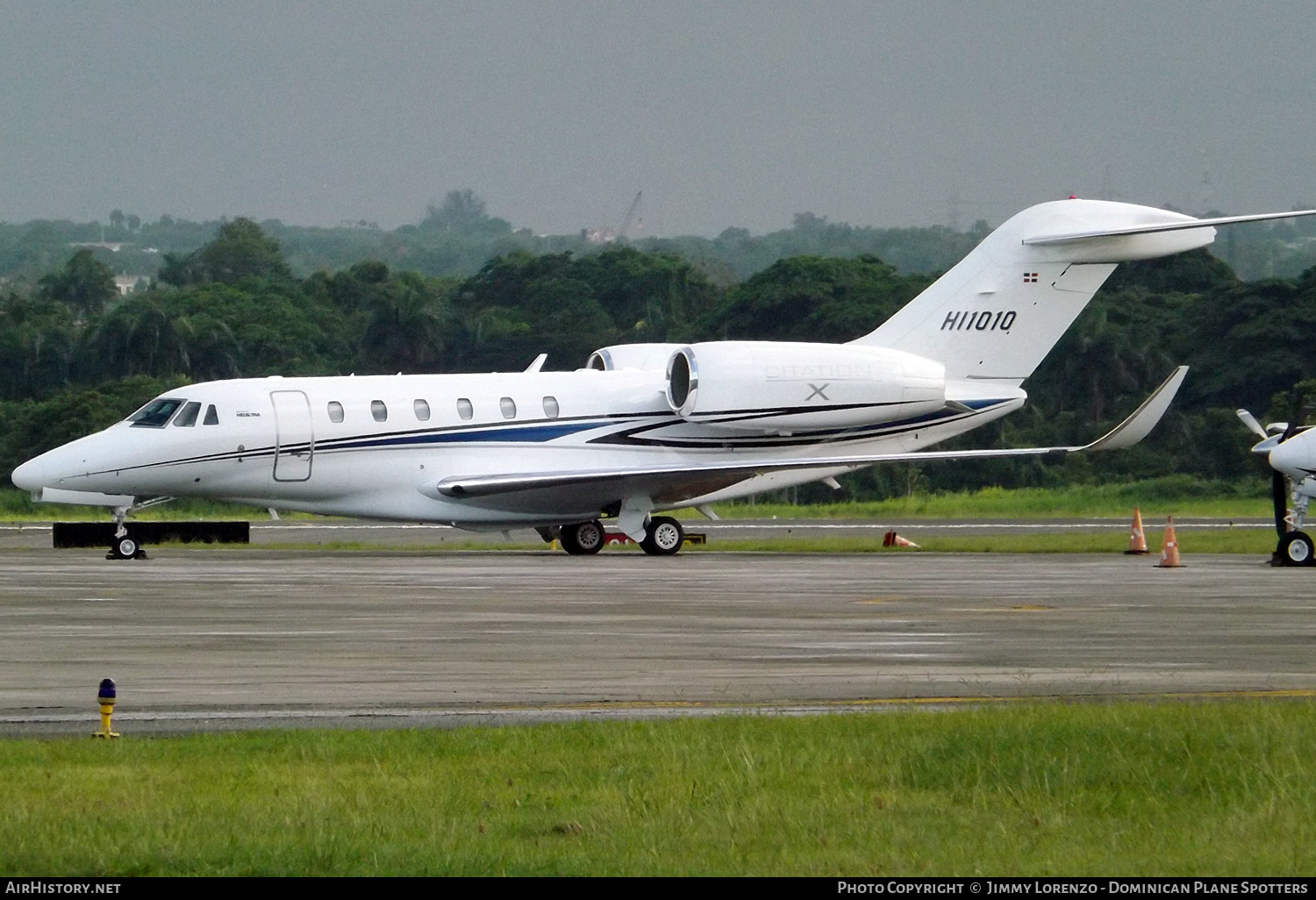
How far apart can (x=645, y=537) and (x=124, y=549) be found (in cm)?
880

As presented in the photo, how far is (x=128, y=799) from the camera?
8445 millimetres

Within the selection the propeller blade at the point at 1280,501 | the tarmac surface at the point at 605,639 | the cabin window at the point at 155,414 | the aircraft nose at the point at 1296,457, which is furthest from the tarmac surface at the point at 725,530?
the aircraft nose at the point at 1296,457

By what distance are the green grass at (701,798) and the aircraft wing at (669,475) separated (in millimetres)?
20754

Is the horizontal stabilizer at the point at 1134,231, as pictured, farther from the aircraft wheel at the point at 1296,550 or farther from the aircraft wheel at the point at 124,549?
the aircraft wheel at the point at 124,549

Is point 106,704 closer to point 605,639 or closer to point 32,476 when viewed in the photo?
point 605,639

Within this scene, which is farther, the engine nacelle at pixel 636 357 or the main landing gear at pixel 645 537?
the engine nacelle at pixel 636 357

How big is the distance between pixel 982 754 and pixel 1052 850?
2.09 meters

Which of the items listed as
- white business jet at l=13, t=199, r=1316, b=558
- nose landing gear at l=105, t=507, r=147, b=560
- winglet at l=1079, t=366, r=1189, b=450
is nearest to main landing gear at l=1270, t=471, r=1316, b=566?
winglet at l=1079, t=366, r=1189, b=450

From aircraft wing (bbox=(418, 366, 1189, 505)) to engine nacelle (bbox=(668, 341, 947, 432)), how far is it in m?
0.79

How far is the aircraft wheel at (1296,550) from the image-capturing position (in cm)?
2916

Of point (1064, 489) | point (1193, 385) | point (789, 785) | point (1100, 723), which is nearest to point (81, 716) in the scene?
point (789, 785)

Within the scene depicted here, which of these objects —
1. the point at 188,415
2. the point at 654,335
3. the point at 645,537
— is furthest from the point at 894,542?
the point at 654,335

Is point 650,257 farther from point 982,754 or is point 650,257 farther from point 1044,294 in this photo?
point 982,754

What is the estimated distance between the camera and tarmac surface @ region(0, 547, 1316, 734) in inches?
491
